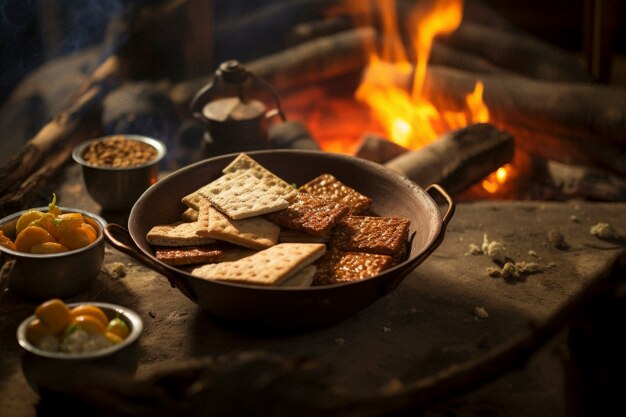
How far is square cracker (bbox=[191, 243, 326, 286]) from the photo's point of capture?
3.23 m

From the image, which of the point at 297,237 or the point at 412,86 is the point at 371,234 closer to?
the point at 297,237

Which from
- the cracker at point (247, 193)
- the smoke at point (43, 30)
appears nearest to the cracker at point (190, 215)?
the cracker at point (247, 193)

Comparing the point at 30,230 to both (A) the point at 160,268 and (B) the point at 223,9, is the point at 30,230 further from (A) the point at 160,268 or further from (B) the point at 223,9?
(B) the point at 223,9

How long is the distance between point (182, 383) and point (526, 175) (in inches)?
161

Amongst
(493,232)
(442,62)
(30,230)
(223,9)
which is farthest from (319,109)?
(30,230)

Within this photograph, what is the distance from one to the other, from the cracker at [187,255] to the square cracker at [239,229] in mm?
88

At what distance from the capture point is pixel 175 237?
3635 millimetres

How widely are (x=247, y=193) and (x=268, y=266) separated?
701 mm

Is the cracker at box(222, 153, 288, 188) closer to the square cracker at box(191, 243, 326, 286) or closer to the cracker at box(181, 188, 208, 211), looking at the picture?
the cracker at box(181, 188, 208, 211)

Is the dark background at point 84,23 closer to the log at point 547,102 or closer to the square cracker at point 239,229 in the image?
the log at point 547,102

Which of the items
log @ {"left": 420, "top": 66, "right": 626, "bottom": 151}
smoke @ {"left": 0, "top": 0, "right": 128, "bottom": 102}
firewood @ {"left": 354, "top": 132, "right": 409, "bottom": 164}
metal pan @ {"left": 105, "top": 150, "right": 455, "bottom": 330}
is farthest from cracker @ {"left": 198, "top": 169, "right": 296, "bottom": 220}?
smoke @ {"left": 0, "top": 0, "right": 128, "bottom": 102}

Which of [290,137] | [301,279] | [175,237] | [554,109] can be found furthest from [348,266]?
[554,109]

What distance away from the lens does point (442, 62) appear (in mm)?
7203

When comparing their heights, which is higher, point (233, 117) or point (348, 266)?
point (233, 117)
